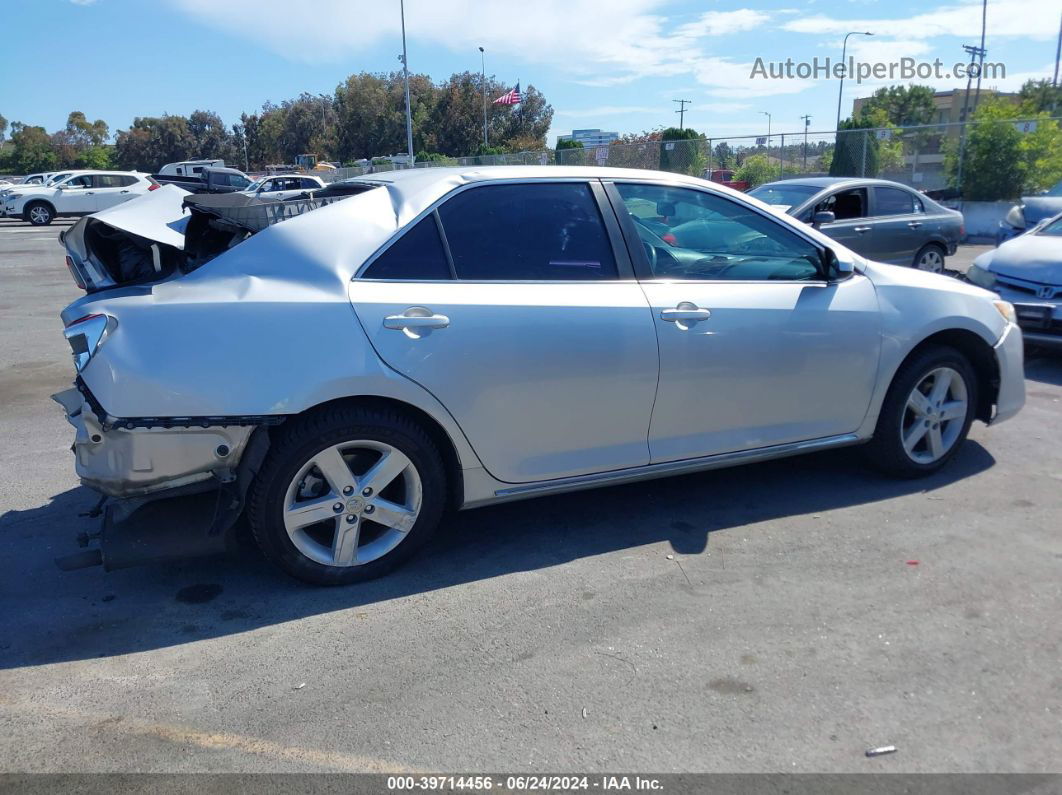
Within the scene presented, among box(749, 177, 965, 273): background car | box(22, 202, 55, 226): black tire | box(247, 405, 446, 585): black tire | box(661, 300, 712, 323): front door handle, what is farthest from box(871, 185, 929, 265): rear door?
→ box(22, 202, 55, 226): black tire

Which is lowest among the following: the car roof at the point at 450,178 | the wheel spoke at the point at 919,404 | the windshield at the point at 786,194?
the wheel spoke at the point at 919,404

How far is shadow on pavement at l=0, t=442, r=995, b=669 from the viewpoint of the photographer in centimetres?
353

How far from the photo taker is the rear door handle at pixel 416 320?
11.9ft

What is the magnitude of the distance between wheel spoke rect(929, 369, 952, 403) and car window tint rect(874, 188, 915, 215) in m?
7.37

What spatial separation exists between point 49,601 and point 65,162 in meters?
79.9

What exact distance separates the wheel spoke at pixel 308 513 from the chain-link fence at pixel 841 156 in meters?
16.0

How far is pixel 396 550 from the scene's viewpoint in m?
3.86

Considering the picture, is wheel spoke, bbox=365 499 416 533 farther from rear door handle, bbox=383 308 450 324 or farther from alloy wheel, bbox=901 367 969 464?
alloy wheel, bbox=901 367 969 464

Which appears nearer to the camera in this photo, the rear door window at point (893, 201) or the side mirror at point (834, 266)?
the side mirror at point (834, 266)

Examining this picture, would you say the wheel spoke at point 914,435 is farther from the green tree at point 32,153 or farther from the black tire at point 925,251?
the green tree at point 32,153

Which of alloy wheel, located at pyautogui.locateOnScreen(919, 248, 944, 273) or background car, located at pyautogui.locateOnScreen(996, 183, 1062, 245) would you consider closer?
alloy wheel, located at pyautogui.locateOnScreen(919, 248, 944, 273)

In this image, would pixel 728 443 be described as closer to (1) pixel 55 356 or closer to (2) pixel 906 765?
(2) pixel 906 765

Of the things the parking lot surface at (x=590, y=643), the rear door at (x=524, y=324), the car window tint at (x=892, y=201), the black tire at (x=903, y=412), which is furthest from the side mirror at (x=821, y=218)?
the rear door at (x=524, y=324)

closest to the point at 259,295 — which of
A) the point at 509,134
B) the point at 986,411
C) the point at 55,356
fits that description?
the point at 986,411
